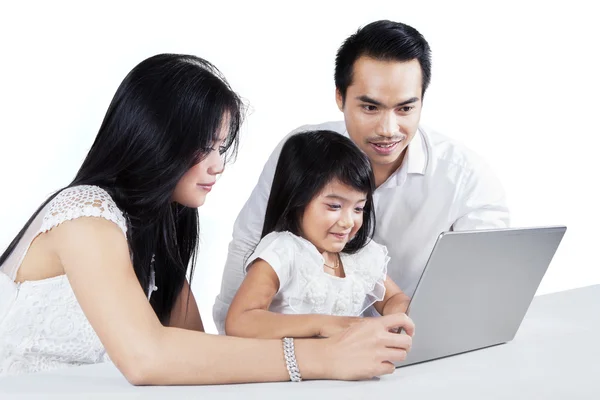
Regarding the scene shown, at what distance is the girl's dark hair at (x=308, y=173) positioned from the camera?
2.14 metres

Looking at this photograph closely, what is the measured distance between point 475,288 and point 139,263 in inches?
30.4

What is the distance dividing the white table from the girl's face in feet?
1.86

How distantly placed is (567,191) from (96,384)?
4430 millimetres

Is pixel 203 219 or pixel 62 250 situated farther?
pixel 203 219

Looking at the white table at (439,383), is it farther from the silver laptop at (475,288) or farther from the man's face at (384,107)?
the man's face at (384,107)

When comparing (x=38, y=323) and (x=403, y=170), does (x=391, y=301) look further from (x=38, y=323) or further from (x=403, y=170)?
(x=38, y=323)

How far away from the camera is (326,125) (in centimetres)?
283

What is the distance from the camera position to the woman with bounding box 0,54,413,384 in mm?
1396

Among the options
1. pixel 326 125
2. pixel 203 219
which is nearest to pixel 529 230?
pixel 326 125

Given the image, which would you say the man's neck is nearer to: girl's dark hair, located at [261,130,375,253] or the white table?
girl's dark hair, located at [261,130,375,253]

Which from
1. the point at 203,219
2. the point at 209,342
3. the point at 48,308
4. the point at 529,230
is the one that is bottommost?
the point at 203,219

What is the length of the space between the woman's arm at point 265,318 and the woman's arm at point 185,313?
21 cm

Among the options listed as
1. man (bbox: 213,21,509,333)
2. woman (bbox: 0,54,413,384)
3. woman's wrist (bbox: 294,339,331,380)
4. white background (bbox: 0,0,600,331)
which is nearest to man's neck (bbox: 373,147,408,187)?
man (bbox: 213,21,509,333)

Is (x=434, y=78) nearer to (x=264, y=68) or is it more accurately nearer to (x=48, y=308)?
(x=264, y=68)
